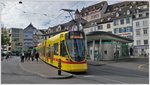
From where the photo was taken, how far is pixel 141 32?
264 feet

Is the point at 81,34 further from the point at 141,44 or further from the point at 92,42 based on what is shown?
the point at 141,44

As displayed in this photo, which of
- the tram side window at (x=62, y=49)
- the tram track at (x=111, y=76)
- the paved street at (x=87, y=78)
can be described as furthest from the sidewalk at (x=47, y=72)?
the tram side window at (x=62, y=49)

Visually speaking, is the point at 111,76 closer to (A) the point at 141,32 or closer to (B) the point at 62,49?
(B) the point at 62,49

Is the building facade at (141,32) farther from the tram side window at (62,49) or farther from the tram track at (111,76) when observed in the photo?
the tram side window at (62,49)

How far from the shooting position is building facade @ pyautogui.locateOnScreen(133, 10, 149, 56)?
78875 millimetres

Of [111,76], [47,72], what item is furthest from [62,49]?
[111,76]

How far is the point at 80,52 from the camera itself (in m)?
22.1

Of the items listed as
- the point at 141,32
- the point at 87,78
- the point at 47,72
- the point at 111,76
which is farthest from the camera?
the point at 141,32

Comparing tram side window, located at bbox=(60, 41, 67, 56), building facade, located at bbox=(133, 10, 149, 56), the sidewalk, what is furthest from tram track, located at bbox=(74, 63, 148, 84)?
building facade, located at bbox=(133, 10, 149, 56)

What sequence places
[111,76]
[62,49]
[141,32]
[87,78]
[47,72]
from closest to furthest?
[87,78], [111,76], [47,72], [62,49], [141,32]

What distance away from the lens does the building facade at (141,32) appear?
78.9 metres

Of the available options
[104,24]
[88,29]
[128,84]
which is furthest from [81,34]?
[88,29]

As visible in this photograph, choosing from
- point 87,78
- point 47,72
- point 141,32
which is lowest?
point 87,78

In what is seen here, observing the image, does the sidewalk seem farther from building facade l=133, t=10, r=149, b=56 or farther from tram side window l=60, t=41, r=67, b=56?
building facade l=133, t=10, r=149, b=56
